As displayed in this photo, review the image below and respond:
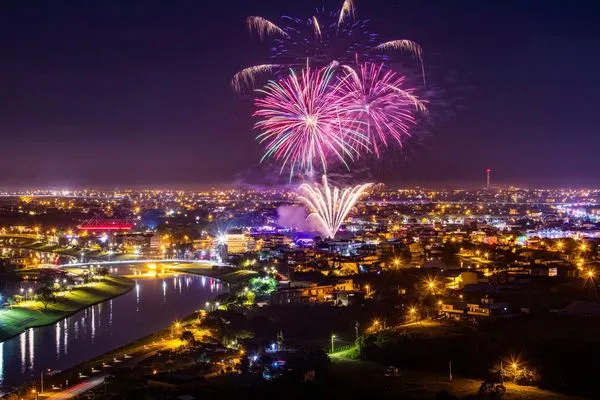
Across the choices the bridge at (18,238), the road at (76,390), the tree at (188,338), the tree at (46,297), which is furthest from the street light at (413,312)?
the bridge at (18,238)

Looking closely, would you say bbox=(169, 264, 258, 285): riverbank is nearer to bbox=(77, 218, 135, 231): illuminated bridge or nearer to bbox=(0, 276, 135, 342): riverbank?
bbox=(0, 276, 135, 342): riverbank

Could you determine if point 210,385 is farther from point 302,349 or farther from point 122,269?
point 122,269

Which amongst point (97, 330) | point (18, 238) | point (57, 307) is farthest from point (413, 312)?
point (18, 238)

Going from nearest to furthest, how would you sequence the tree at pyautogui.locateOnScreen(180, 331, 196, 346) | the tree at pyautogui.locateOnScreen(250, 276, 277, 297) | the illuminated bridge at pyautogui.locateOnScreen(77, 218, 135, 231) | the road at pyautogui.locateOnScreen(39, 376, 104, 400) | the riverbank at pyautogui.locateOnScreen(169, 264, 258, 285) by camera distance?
the road at pyautogui.locateOnScreen(39, 376, 104, 400) < the tree at pyautogui.locateOnScreen(180, 331, 196, 346) < the tree at pyautogui.locateOnScreen(250, 276, 277, 297) < the riverbank at pyautogui.locateOnScreen(169, 264, 258, 285) < the illuminated bridge at pyautogui.locateOnScreen(77, 218, 135, 231)

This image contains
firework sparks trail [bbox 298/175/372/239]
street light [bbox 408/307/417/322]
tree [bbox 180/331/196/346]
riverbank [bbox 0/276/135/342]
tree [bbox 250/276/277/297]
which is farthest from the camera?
firework sparks trail [bbox 298/175/372/239]

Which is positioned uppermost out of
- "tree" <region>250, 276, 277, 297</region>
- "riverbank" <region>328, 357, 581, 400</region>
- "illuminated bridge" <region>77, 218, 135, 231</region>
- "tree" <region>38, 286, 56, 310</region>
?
"illuminated bridge" <region>77, 218, 135, 231</region>

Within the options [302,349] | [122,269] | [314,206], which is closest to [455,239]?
[314,206]

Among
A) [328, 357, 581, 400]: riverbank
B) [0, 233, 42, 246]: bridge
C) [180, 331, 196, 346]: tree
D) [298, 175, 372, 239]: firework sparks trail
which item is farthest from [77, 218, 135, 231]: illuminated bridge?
[328, 357, 581, 400]: riverbank
